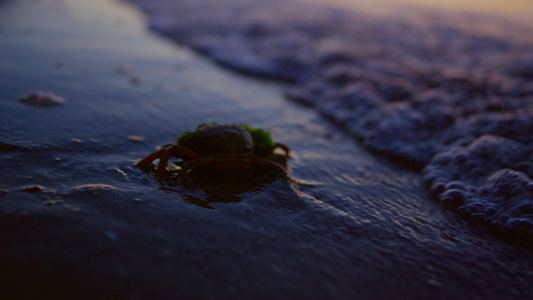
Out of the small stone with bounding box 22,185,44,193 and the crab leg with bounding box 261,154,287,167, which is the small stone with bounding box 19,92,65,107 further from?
the crab leg with bounding box 261,154,287,167

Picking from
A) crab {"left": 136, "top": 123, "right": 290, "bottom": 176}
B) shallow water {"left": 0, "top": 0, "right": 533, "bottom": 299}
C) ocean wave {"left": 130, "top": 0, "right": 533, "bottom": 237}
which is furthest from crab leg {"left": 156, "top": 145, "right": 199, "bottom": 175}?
ocean wave {"left": 130, "top": 0, "right": 533, "bottom": 237}

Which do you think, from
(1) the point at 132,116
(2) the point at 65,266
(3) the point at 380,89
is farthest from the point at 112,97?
(3) the point at 380,89

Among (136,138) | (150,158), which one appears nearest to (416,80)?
(136,138)

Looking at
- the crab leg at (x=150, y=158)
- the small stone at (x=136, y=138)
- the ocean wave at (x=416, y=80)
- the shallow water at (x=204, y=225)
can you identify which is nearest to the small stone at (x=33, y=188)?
the shallow water at (x=204, y=225)

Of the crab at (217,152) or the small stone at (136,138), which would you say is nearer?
the crab at (217,152)

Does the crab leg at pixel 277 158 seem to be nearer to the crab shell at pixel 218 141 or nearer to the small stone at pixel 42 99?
the crab shell at pixel 218 141
